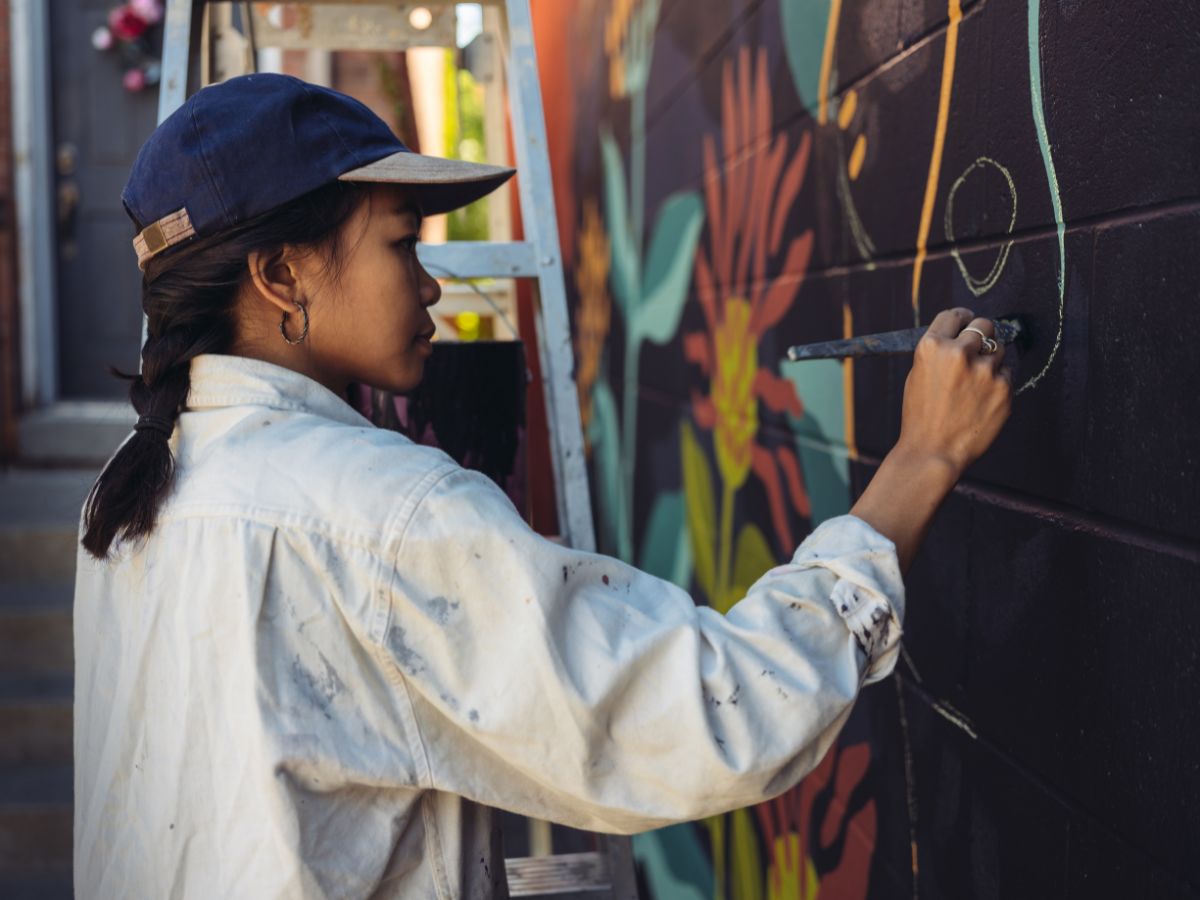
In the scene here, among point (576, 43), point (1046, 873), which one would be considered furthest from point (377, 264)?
point (576, 43)

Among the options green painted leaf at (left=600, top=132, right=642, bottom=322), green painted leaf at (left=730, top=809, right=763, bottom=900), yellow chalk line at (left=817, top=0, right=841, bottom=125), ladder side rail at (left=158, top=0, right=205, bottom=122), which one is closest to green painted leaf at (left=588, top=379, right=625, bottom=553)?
green painted leaf at (left=600, top=132, right=642, bottom=322)

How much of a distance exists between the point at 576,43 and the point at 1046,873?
4110 millimetres

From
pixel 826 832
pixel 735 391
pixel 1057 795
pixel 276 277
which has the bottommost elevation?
pixel 826 832

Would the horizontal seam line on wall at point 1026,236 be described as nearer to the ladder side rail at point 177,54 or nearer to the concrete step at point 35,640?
the ladder side rail at point 177,54

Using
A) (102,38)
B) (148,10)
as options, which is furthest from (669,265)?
(102,38)

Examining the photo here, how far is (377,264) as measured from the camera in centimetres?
141

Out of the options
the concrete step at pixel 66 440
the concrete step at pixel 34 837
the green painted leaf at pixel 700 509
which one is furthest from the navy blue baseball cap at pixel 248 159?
the concrete step at pixel 66 440

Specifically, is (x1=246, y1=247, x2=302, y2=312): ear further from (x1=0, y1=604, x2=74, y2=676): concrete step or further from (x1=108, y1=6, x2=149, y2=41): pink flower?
(x1=108, y1=6, x2=149, y2=41): pink flower

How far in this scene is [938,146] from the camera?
59.9 inches

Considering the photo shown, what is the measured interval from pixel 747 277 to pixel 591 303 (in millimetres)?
2258

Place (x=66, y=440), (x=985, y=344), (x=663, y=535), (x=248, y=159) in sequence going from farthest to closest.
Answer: (x=66, y=440) → (x=663, y=535) → (x=248, y=159) → (x=985, y=344)

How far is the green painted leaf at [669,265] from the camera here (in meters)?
3.01

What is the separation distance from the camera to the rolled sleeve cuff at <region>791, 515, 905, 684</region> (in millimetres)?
1138

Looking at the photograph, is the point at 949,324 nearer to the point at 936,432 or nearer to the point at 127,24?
the point at 936,432
